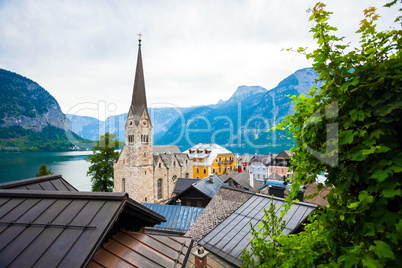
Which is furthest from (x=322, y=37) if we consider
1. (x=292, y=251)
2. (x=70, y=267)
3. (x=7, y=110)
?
(x=7, y=110)

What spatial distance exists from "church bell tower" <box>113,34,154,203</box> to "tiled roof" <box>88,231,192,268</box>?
2703 cm

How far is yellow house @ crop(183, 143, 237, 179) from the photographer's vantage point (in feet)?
163

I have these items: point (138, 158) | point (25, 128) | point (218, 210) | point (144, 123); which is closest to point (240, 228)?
point (218, 210)

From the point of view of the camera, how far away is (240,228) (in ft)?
24.4

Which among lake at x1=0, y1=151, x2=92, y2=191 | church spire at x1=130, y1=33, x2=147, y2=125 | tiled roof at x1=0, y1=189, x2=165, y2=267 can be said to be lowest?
lake at x1=0, y1=151, x2=92, y2=191

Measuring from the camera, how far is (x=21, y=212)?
12.0ft

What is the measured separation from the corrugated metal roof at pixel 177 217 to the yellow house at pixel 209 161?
34029 millimetres

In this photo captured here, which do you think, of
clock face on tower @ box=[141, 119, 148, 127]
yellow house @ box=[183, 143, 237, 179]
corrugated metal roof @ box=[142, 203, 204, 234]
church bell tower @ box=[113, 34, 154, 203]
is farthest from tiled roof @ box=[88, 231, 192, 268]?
yellow house @ box=[183, 143, 237, 179]

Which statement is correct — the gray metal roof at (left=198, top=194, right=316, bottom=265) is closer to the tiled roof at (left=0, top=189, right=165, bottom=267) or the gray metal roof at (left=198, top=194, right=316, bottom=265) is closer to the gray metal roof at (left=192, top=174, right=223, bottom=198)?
the tiled roof at (left=0, top=189, right=165, bottom=267)

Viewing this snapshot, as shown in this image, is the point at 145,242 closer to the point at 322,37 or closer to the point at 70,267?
the point at 70,267

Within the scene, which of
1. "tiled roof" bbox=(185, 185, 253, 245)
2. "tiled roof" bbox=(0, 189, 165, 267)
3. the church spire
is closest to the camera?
"tiled roof" bbox=(0, 189, 165, 267)

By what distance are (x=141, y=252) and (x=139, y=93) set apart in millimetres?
30042

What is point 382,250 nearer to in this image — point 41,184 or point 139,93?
point 41,184

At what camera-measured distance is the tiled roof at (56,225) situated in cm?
288
